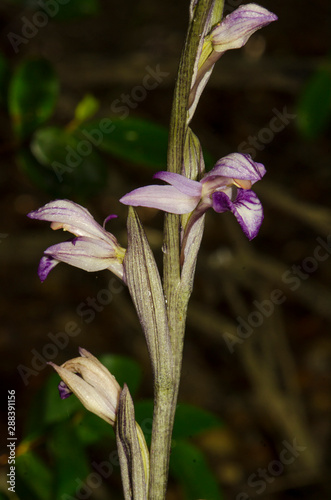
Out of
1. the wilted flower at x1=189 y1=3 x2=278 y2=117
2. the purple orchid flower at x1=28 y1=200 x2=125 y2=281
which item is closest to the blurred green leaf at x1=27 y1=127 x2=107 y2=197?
the purple orchid flower at x1=28 y1=200 x2=125 y2=281

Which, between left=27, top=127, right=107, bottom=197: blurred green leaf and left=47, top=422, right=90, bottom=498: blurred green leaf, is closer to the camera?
left=47, top=422, right=90, bottom=498: blurred green leaf

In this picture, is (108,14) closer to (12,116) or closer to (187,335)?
(187,335)

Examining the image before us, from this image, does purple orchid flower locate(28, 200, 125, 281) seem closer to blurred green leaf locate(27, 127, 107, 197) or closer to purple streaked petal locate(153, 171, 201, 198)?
purple streaked petal locate(153, 171, 201, 198)

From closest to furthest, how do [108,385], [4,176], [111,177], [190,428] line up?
[108,385] → [190,428] → [111,177] → [4,176]

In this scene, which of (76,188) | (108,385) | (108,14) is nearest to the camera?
(108,385)

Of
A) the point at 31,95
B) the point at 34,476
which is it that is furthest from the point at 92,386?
the point at 31,95

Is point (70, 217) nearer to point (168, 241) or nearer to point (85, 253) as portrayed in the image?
point (85, 253)

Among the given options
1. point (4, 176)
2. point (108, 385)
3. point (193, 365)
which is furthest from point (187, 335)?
point (108, 385)
